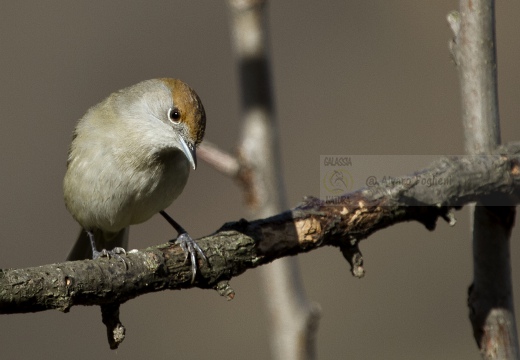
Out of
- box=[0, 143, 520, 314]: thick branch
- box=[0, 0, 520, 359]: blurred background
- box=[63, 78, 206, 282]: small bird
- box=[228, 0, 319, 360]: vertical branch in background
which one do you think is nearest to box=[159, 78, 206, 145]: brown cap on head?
box=[63, 78, 206, 282]: small bird

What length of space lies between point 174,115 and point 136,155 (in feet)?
1.07

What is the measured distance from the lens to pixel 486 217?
356 cm

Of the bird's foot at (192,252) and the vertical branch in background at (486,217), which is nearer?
the bird's foot at (192,252)

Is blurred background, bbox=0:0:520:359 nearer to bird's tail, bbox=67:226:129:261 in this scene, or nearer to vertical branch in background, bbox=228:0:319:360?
bird's tail, bbox=67:226:129:261

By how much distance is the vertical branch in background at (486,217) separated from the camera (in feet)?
11.5

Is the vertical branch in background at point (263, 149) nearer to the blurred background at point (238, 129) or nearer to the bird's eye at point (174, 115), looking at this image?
the bird's eye at point (174, 115)

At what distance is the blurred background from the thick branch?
15.0 ft

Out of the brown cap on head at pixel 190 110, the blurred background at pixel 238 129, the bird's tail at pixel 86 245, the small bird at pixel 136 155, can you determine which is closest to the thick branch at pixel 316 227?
the brown cap on head at pixel 190 110

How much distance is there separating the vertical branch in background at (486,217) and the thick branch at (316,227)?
0.39ft

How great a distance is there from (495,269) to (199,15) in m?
7.39

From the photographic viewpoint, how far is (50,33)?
9500 mm

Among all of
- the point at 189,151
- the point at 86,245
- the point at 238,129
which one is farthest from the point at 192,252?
the point at 238,129

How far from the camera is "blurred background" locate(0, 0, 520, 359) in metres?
8.05

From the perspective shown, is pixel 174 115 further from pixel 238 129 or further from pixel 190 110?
pixel 238 129
